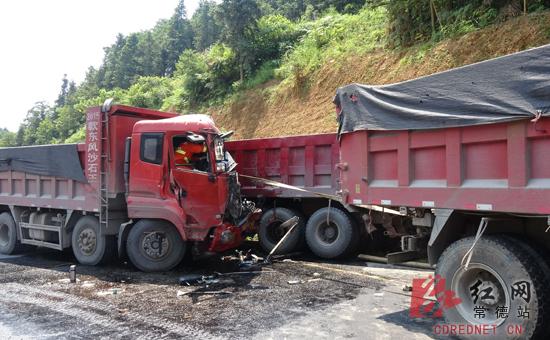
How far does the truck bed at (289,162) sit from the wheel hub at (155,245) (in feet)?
8.55

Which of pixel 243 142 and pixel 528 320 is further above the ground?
pixel 243 142

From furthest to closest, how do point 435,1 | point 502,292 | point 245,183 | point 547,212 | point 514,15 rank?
point 435,1 → point 514,15 → point 245,183 → point 502,292 → point 547,212

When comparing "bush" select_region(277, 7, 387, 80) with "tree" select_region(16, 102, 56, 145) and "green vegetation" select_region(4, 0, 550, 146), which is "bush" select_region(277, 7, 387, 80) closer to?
"green vegetation" select_region(4, 0, 550, 146)

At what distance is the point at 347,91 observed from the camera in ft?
18.2

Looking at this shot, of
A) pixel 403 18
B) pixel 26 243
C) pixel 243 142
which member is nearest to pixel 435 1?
pixel 403 18

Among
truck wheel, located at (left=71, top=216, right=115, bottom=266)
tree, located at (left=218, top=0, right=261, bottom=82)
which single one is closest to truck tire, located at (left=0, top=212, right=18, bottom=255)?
truck wheel, located at (left=71, top=216, right=115, bottom=266)

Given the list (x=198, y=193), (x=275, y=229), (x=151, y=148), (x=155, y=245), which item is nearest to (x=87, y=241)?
(x=155, y=245)

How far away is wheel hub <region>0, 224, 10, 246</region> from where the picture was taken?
35.7 ft

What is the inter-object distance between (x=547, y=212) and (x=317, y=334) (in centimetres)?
240

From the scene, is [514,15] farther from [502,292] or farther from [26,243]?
[26,243]

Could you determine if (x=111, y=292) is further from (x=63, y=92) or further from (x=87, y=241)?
(x=63, y=92)

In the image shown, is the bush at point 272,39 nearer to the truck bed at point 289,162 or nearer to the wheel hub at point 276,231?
the truck bed at point 289,162

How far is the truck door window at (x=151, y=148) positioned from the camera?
25.6 feet

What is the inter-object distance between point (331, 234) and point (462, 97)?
4.91 m
